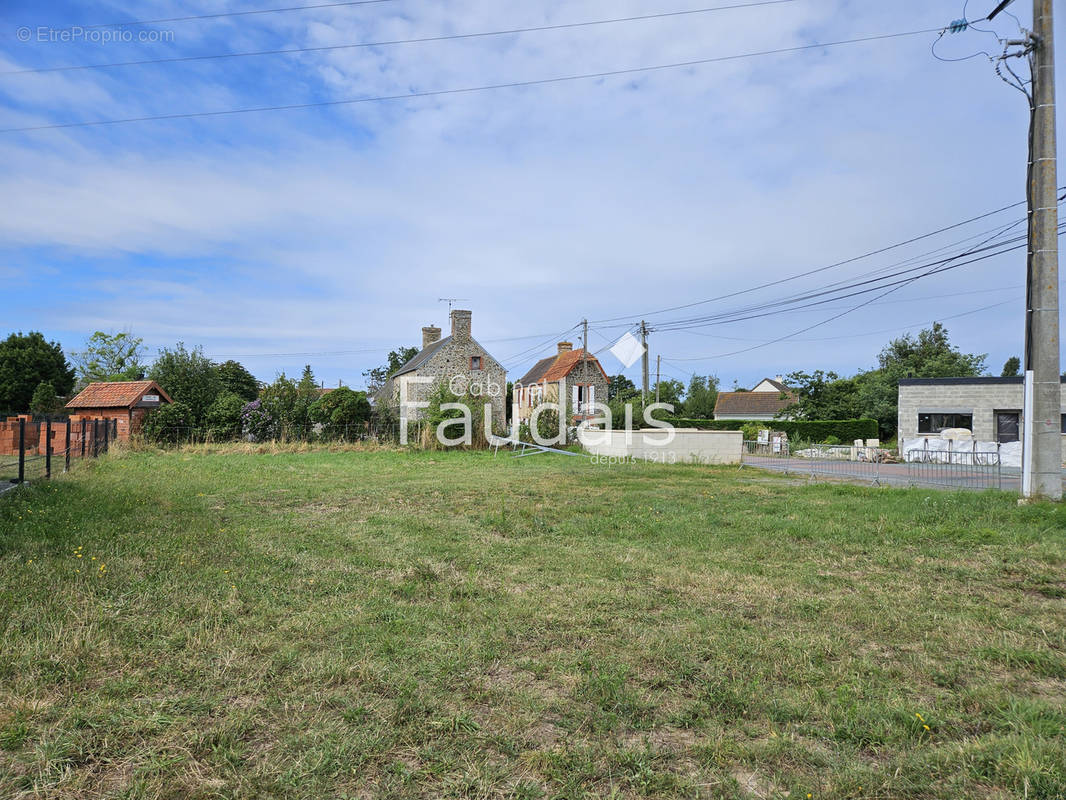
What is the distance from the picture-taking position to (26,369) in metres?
41.7

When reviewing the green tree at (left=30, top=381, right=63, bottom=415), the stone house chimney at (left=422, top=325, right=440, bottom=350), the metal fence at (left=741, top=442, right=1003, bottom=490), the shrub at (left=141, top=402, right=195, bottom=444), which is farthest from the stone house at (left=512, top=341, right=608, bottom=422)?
the green tree at (left=30, top=381, right=63, bottom=415)

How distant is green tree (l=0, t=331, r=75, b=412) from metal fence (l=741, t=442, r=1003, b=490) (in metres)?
44.6

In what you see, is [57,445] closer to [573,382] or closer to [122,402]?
[122,402]

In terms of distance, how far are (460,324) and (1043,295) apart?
95.1 feet

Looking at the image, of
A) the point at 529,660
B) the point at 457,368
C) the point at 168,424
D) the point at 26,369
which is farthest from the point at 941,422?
the point at 26,369

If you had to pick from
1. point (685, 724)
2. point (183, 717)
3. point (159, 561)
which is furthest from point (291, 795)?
point (159, 561)

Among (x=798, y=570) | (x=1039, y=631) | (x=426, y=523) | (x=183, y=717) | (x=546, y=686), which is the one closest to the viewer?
(x=183, y=717)

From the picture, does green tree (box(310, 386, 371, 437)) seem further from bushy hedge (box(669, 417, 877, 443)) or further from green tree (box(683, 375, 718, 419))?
green tree (box(683, 375, 718, 419))

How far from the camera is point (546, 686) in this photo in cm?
326

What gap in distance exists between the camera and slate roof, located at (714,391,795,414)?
194 feet

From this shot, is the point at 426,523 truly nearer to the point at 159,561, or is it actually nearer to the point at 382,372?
the point at 159,561

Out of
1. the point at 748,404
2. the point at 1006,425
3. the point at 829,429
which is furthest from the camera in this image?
the point at 748,404

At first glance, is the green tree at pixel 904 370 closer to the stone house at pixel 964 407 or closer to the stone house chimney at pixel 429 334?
the stone house at pixel 964 407

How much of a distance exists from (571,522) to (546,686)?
4948 mm
